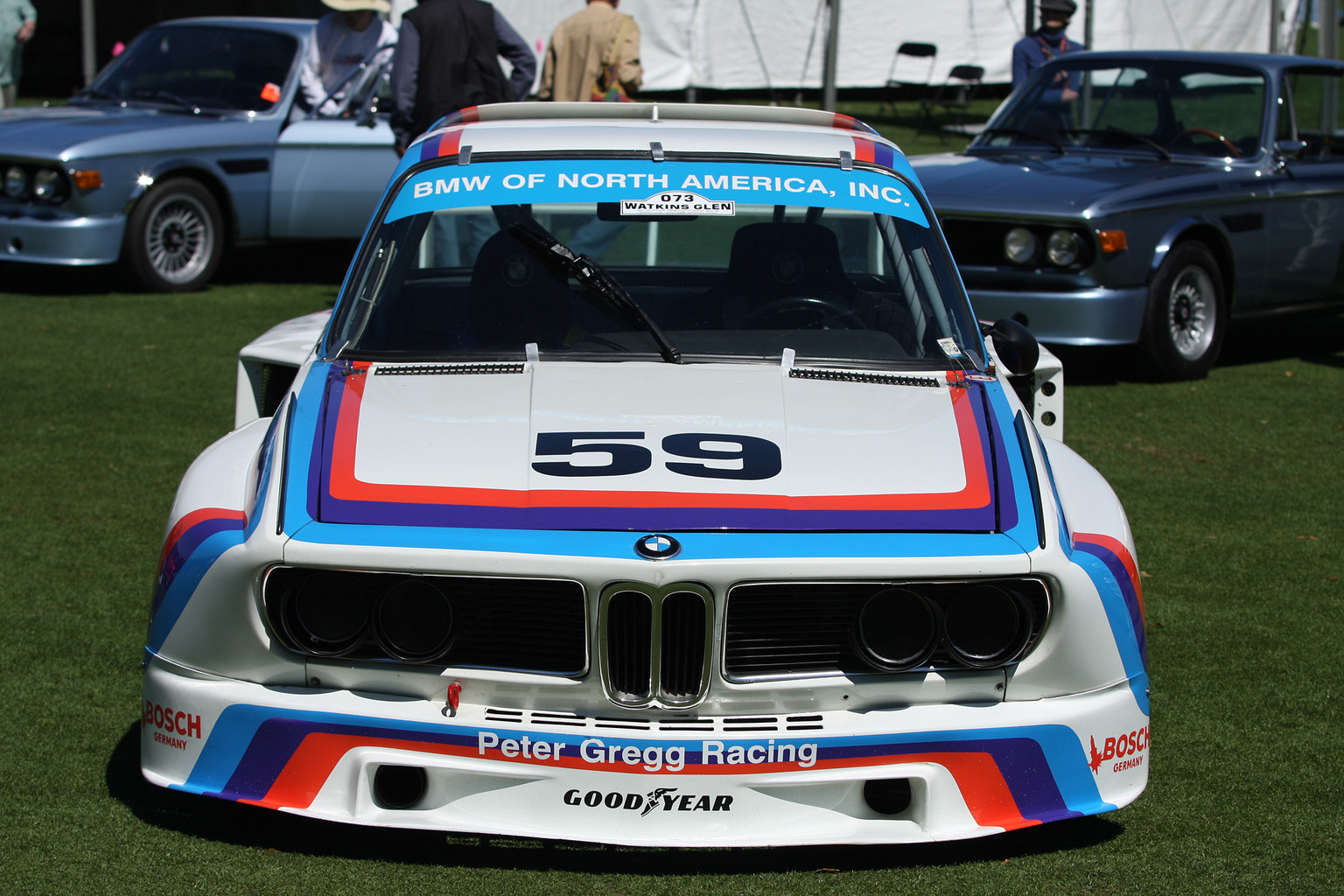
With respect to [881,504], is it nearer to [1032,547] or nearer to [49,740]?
[1032,547]

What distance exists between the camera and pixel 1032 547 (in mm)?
2850

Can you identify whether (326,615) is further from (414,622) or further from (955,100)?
(955,100)

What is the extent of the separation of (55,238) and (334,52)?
243 cm

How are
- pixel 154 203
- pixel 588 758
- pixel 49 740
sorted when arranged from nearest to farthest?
1. pixel 588 758
2. pixel 49 740
3. pixel 154 203

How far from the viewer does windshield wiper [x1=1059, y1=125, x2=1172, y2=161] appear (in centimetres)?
844

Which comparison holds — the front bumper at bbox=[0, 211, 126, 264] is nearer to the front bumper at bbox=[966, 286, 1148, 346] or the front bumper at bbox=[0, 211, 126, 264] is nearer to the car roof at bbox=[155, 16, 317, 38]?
the car roof at bbox=[155, 16, 317, 38]

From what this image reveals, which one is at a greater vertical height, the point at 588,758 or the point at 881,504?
the point at 881,504

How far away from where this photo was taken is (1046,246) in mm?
7777

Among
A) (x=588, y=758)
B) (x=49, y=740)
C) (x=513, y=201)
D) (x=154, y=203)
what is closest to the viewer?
(x=588, y=758)

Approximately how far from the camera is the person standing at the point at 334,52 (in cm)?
1038

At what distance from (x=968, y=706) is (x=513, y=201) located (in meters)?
1.83

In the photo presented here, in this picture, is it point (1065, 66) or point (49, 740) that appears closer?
point (49, 740)

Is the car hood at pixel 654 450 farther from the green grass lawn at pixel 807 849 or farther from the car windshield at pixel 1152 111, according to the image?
the car windshield at pixel 1152 111

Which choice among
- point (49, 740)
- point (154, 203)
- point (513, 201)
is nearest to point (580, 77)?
point (154, 203)
